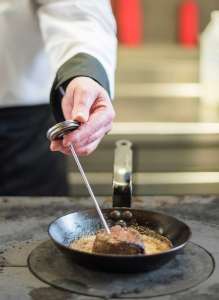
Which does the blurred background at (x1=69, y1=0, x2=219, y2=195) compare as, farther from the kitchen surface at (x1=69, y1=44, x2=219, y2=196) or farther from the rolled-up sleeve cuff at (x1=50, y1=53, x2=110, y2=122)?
the rolled-up sleeve cuff at (x1=50, y1=53, x2=110, y2=122)

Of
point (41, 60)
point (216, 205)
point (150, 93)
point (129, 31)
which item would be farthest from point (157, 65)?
point (216, 205)

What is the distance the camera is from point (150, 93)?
2.00m

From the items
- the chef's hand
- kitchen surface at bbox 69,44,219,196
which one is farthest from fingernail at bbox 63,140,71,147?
kitchen surface at bbox 69,44,219,196

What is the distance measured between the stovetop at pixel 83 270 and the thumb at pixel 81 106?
0.19 m

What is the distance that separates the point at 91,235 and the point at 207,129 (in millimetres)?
1083

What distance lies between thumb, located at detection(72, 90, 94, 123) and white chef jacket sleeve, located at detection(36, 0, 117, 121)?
116 millimetres

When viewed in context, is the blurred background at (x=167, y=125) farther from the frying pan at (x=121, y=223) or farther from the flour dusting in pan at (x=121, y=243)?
the flour dusting in pan at (x=121, y=243)

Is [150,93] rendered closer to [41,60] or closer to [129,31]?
[129,31]

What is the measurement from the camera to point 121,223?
0.96 m

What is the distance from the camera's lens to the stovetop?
794mm

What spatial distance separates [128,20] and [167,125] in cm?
61

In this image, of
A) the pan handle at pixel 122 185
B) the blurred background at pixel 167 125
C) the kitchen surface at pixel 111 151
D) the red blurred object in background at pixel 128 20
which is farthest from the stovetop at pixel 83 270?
Result: the red blurred object in background at pixel 128 20

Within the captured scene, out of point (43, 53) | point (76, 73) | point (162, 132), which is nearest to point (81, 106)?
point (76, 73)

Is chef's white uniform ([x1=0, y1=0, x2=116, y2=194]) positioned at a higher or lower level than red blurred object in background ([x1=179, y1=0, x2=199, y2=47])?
higher
